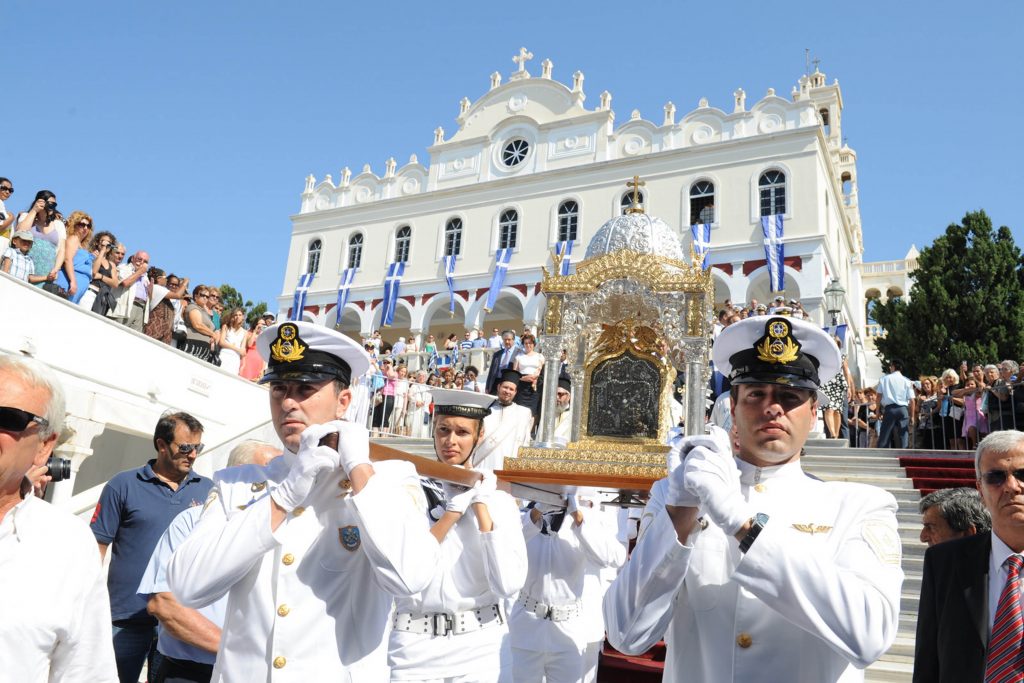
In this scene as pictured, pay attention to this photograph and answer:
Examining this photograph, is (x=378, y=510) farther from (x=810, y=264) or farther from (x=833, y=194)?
(x=833, y=194)

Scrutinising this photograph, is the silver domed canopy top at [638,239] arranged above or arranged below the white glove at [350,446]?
above

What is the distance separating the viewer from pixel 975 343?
27344mm

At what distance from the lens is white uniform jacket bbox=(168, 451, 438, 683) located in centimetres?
261

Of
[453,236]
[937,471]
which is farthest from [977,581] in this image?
[453,236]

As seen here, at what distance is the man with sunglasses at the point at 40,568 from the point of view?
79.9 inches

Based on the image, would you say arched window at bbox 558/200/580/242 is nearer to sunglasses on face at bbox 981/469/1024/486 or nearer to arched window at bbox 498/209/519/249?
arched window at bbox 498/209/519/249

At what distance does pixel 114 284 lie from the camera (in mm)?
11438

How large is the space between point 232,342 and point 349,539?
38.2ft

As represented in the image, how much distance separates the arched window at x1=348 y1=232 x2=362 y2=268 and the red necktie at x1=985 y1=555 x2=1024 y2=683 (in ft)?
114

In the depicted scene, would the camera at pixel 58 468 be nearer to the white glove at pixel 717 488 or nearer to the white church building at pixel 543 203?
the white glove at pixel 717 488

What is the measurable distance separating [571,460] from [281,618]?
12.4ft

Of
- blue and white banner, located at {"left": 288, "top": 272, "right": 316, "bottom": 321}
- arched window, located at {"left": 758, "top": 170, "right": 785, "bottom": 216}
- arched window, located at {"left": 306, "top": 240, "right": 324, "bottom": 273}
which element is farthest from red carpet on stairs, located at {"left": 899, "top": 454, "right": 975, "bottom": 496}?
arched window, located at {"left": 306, "top": 240, "right": 324, "bottom": 273}

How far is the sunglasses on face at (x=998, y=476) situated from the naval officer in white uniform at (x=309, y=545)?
2532mm

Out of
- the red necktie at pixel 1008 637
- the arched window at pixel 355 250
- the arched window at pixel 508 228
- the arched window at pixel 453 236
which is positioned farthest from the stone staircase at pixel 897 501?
the arched window at pixel 355 250
